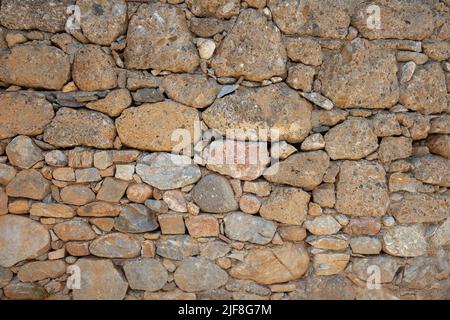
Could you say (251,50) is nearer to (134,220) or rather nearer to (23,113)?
(134,220)

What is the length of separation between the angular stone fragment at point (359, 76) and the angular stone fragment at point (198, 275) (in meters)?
1.36

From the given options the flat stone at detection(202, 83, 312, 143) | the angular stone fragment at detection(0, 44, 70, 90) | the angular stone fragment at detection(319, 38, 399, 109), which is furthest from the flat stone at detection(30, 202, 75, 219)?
the angular stone fragment at detection(319, 38, 399, 109)

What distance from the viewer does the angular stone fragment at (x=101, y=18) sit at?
2.28 meters

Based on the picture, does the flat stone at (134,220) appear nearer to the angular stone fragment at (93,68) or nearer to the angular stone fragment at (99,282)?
the angular stone fragment at (99,282)

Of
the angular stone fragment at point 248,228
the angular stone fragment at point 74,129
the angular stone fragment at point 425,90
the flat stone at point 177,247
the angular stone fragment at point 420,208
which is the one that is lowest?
the flat stone at point 177,247

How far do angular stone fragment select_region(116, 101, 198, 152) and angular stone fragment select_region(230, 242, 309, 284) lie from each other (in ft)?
3.04

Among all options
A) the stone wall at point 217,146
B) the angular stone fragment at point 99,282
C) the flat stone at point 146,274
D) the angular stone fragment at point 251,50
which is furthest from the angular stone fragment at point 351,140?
the angular stone fragment at point 99,282

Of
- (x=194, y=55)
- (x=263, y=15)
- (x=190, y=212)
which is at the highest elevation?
(x=263, y=15)

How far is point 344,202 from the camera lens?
2410mm

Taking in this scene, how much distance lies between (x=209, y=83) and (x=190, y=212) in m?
0.85

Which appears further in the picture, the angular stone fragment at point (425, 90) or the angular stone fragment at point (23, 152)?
the angular stone fragment at point (425, 90)

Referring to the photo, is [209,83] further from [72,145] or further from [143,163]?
[72,145]

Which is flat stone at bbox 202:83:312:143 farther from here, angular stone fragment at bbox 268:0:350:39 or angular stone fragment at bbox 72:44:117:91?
angular stone fragment at bbox 72:44:117:91

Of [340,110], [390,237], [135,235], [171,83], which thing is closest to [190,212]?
[135,235]
